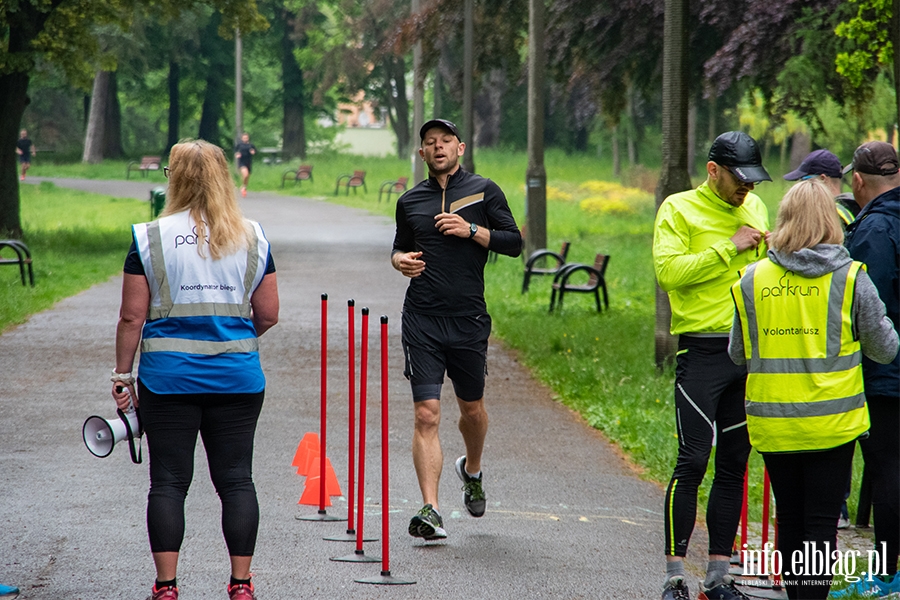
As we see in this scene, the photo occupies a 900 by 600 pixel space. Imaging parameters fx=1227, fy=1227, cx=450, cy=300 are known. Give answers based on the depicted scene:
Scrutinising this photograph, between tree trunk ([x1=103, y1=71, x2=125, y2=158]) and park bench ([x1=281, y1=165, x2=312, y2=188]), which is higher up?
tree trunk ([x1=103, y1=71, x2=125, y2=158])

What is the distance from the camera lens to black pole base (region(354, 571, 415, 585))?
555 cm

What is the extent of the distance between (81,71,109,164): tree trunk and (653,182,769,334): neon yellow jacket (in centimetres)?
5428

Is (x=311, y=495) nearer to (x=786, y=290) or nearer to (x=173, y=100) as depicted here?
(x=786, y=290)

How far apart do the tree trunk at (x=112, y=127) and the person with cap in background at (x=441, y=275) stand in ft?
181

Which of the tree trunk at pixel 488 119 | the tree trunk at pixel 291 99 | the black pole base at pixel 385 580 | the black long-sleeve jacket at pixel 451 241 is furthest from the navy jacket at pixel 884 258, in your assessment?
the tree trunk at pixel 291 99

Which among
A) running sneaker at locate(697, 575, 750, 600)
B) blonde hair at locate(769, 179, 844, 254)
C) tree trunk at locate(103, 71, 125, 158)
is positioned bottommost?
running sneaker at locate(697, 575, 750, 600)

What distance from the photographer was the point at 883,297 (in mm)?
5453

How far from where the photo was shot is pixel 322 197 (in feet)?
142

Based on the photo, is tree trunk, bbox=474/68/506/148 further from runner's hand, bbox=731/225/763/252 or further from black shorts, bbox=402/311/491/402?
runner's hand, bbox=731/225/763/252

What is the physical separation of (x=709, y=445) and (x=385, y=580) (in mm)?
1575

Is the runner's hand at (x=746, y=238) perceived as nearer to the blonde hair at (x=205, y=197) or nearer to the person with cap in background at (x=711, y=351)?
the person with cap in background at (x=711, y=351)

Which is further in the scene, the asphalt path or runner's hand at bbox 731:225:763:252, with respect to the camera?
the asphalt path

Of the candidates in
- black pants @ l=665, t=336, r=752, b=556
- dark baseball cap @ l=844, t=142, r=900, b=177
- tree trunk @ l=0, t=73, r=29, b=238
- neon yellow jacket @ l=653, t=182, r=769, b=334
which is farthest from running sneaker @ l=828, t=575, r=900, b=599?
tree trunk @ l=0, t=73, r=29, b=238

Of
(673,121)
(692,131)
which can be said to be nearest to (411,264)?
(673,121)
